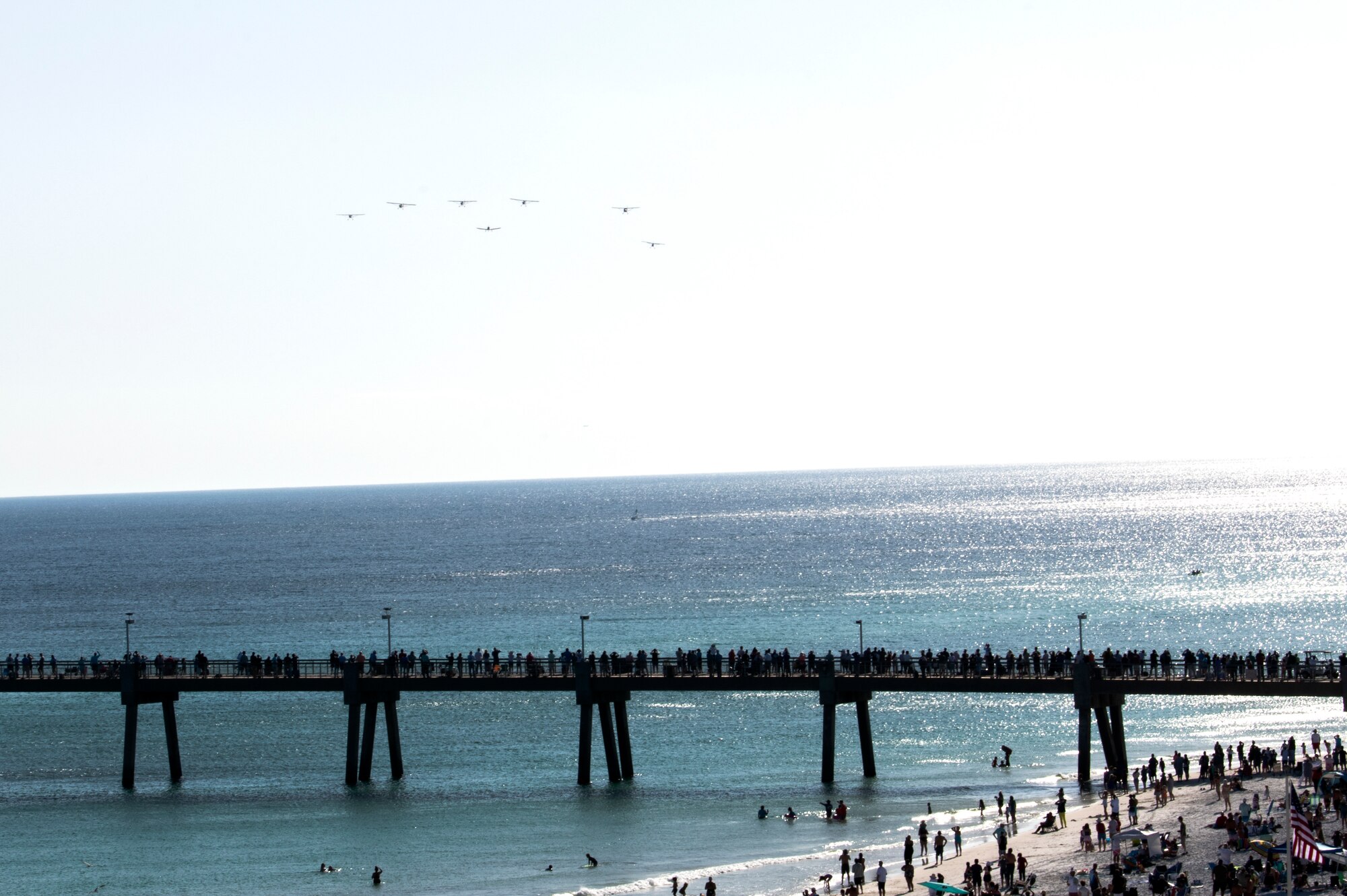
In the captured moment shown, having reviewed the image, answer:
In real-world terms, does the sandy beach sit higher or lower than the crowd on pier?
lower

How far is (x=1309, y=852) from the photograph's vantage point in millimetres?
28969

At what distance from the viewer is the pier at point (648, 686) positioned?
46.7 meters

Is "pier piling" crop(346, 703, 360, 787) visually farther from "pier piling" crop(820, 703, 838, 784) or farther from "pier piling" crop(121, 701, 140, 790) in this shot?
"pier piling" crop(820, 703, 838, 784)

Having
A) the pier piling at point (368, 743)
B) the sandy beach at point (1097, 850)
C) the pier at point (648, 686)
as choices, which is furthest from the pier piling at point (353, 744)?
the sandy beach at point (1097, 850)

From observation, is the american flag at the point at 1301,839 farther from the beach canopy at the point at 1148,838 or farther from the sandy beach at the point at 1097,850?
the beach canopy at the point at 1148,838

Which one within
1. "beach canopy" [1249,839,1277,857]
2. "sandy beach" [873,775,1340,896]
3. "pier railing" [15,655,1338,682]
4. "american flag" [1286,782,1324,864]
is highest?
"pier railing" [15,655,1338,682]

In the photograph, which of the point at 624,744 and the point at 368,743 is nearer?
the point at 624,744

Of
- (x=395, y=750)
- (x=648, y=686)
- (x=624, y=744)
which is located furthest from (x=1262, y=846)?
(x=395, y=750)

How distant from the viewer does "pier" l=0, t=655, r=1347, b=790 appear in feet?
153

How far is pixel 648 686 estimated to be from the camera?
5069 centimetres

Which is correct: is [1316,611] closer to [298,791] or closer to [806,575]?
[806,575]

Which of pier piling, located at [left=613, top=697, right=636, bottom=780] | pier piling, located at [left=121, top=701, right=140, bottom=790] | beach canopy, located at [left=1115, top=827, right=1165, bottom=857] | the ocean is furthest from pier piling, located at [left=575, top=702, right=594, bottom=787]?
beach canopy, located at [left=1115, top=827, right=1165, bottom=857]

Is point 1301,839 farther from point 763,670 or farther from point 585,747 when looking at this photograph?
point 585,747

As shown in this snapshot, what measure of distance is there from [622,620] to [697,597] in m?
18.5
